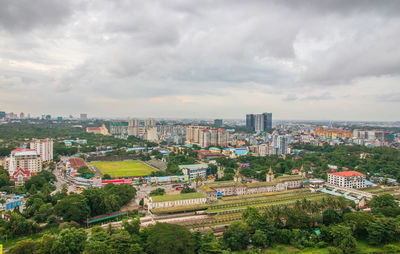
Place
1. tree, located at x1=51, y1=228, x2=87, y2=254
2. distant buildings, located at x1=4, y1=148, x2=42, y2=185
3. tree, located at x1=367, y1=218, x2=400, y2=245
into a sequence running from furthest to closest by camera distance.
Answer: distant buildings, located at x1=4, y1=148, x2=42, y2=185
tree, located at x1=367, y1=218, x2=400, y2=245
tree, located at x1=51, y1=228, x2=87, y2=254

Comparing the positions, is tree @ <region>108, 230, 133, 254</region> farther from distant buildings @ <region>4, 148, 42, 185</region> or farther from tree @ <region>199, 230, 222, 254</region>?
distant buildings @ <region>4, 148, 42, 185</region>

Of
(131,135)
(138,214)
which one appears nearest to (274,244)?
(138,214)

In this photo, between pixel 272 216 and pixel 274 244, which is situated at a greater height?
pixel 272 216

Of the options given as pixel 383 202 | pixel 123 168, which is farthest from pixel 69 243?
pixel 123 168

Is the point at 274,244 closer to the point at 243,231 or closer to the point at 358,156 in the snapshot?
the point at 243,231

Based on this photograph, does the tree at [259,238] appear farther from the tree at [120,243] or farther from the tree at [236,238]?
the tree at [120,243]

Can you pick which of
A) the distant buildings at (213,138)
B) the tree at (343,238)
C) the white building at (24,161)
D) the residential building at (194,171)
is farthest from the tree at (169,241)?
the distant buildings at (213,138)

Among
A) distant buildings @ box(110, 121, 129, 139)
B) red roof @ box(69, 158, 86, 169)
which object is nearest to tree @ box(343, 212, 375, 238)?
red roof @ box(69, 158, 86, 169)

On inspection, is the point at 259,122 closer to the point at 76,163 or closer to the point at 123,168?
the point at 123,168
